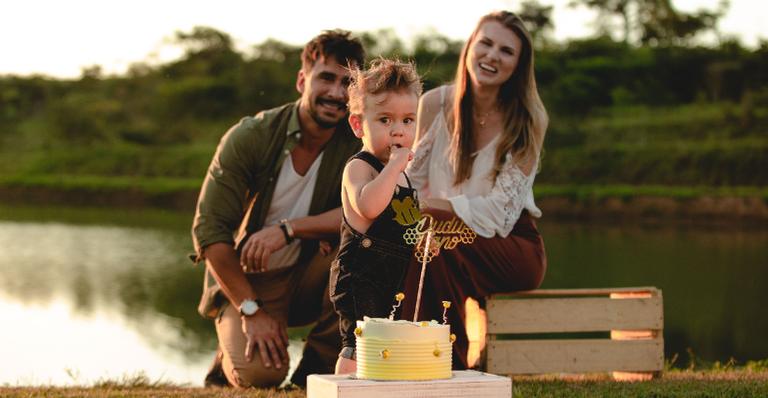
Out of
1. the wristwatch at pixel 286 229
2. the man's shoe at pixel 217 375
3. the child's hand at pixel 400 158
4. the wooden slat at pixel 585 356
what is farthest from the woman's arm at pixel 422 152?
the child's hand at pixel 400 158

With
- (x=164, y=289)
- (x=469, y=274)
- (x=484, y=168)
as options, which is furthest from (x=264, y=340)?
(x=164, y=289)

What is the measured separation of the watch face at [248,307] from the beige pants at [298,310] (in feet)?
0.63

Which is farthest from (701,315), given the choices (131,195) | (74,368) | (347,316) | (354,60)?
(131,195)

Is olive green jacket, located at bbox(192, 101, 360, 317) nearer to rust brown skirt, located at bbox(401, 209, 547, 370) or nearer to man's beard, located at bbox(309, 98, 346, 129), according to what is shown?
man's beard, located at bbox(309, 98, 346, 129)

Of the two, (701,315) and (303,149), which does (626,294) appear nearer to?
(303,149)

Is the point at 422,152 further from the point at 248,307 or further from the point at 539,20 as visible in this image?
the point at 539,20

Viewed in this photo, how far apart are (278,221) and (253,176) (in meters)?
0.21

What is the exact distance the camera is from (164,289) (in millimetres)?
10781

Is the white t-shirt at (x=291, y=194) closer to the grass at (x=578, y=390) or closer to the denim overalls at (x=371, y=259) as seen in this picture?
the grass at (x=578, y=390)

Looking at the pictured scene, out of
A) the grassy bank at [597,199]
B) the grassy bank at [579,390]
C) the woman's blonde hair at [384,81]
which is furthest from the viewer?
the grassy bank at [597,199]

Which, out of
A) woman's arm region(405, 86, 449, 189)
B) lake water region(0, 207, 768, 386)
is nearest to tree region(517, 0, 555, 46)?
lake water region(0, 207, 768, 386)

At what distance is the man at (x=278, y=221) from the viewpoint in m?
4.19

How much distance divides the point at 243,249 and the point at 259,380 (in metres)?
0.50

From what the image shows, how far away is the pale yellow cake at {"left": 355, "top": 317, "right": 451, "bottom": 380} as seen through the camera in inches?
99.7
